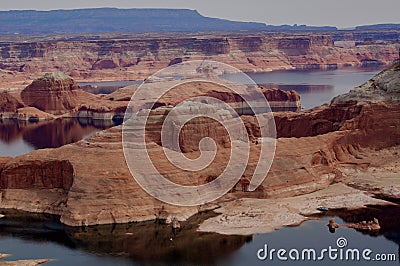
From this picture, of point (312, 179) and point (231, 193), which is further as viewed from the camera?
point (312, 179)

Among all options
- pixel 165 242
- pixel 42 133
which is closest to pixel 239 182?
pixel 165 242

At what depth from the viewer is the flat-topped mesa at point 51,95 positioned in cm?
11944

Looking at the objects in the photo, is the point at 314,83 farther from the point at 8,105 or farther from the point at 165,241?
the point at 165,241

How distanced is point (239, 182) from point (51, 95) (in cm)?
7092

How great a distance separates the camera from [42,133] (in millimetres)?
101250

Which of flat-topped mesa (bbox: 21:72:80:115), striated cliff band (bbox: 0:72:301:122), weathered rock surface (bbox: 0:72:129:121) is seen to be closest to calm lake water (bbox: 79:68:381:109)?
striated cliff band (bbox: 0:72:301:122)

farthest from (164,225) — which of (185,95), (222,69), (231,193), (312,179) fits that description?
(222,69)

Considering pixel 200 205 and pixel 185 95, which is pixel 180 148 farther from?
pixel 185 95

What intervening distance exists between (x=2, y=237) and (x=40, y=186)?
23.5 feet

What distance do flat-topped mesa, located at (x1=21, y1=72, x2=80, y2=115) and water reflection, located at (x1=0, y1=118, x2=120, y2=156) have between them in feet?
19.0

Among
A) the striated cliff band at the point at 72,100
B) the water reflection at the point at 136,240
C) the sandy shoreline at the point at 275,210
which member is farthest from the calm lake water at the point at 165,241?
the striated cliff band at the point at 72,100

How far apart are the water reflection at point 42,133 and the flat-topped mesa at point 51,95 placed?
5.79 m

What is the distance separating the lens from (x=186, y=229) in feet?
160

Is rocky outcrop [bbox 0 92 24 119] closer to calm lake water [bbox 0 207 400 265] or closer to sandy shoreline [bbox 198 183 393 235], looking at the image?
calm lake water [bbox 0 207 400 265]
